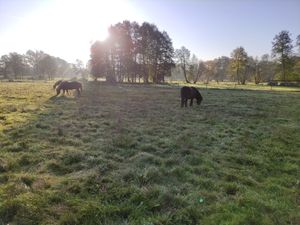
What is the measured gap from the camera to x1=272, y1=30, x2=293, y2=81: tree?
56844 mm

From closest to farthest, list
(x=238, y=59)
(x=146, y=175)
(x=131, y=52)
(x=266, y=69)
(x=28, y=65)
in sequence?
(x=146, y=175)
(x=131, y=52)
(x=238, y=59)
(x=266, y=69)
(x=28, y=65)

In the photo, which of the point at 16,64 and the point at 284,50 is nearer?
the point at 284,50

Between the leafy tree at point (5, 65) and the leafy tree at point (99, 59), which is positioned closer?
the leafy tree at point (99, 59)

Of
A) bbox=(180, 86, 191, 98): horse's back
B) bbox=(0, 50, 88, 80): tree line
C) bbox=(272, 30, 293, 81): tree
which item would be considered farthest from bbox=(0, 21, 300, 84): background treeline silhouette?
bbox=(180, 86, 191, 98): horse's back

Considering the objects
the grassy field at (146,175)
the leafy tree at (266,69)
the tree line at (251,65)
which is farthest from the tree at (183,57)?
the grassy field at (146,175)

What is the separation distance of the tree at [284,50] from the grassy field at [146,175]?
53.4 meters

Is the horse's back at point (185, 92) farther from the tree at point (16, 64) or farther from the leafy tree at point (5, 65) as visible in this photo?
the leafy tree at point (5, 65)

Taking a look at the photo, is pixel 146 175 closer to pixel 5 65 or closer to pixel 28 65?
pixel 5 65

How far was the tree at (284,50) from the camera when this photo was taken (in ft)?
186

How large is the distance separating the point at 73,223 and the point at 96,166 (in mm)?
2286

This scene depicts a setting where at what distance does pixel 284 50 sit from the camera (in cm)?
5734

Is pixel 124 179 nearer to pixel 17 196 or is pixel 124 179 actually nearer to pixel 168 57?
pixel 17 196

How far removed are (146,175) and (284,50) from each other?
61.6 m

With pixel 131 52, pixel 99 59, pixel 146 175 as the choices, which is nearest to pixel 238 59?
pixel 131 52
